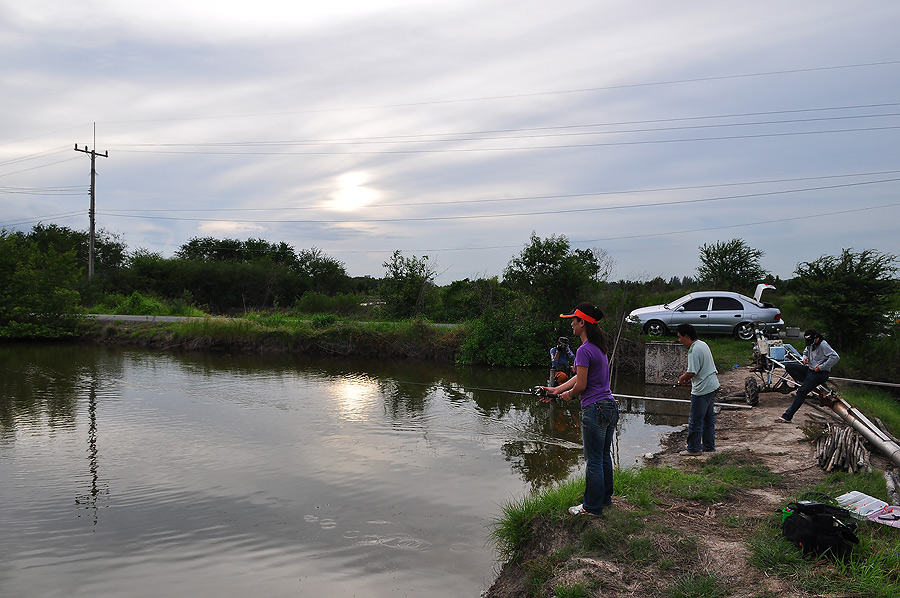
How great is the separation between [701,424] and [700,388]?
0.65 meters

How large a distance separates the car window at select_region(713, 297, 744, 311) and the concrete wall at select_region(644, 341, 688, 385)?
3.25 metres

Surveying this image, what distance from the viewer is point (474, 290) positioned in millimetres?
26125

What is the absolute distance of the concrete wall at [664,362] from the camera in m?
17.0

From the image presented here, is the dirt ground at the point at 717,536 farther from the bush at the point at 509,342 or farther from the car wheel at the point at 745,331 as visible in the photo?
the bush at the point at 509,342

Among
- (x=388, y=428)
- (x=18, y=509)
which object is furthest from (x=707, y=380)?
(x=18, y=509)

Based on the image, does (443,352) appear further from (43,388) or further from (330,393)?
(43,388)

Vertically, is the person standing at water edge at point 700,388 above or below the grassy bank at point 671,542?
above

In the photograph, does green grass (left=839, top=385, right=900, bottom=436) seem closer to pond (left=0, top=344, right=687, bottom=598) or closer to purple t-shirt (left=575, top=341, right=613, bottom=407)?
pond (left=0, top=344, right=687, bottom=598)

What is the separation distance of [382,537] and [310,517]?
1.12 m

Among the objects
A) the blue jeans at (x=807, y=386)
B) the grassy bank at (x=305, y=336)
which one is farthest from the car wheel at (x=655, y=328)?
the blue jeans at (x=807, y=386)

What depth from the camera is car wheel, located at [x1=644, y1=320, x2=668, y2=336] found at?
1983 cm

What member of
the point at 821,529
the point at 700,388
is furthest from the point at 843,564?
the point at 700,388

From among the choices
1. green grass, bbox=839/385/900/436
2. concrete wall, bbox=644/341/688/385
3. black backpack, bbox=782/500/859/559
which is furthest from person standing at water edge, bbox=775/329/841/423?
concrete wall, bbox=644/341/688/385

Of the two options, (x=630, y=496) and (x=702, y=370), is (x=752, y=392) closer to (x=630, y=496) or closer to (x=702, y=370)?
(x=702, y=370)
